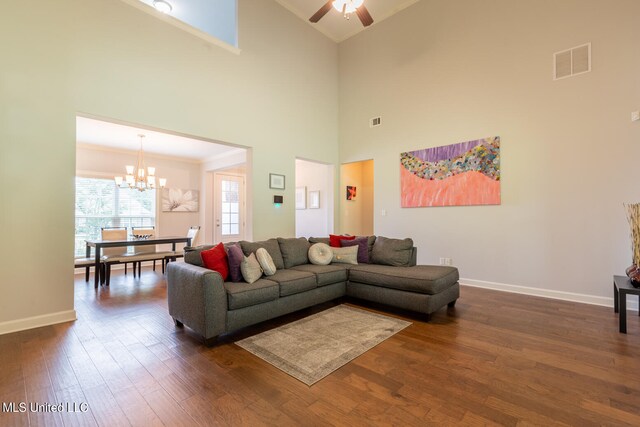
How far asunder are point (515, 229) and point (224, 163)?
21.1 ft

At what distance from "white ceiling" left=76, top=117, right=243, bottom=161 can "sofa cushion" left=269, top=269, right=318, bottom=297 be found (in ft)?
10.3

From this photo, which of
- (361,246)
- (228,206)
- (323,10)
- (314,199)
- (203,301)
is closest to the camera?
(203,301)

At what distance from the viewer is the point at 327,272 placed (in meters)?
3.50

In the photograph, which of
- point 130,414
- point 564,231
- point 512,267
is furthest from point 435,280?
point 130,414

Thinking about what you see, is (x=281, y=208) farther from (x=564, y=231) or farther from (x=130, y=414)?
(x=564, y=231)

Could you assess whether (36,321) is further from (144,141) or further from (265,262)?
(144,141)

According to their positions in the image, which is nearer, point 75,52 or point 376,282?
point 75,52

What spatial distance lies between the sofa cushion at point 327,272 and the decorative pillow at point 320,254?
0.39 feet

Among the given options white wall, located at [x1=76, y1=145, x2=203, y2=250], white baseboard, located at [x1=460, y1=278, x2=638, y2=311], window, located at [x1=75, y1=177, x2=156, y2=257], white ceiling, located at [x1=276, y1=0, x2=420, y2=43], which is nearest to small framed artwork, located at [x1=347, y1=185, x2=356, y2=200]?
white baseboard, located at [x1=460, y1=278, x2=638, y2=311]

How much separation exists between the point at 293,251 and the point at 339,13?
15.9 ft

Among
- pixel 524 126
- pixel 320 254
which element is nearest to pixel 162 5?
pixel 320 254

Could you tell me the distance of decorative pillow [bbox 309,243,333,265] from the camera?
12.8 feet

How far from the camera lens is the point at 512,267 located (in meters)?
4.15
